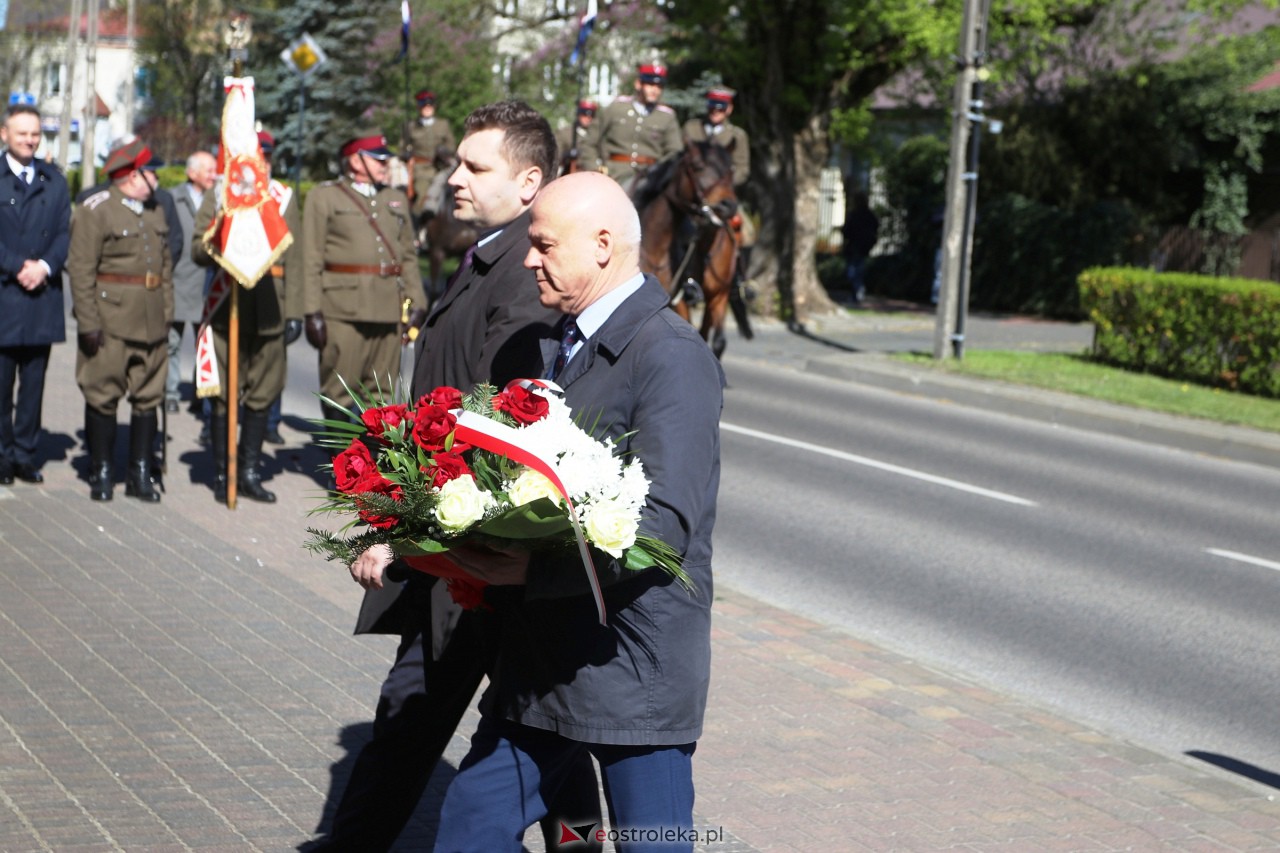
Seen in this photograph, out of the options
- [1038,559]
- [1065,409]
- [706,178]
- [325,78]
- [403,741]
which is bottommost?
[1038,559]

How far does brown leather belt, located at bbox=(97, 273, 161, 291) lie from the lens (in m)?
9.38

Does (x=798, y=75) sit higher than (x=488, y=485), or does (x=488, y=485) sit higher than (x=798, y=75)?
(x=798, y=75)

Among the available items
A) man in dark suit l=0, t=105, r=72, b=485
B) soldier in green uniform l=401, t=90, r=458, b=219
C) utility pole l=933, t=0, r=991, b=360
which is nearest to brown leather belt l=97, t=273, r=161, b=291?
man in dark suit l=0, t=105, r=72, b=485

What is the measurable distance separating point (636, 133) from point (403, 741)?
14.2 meters

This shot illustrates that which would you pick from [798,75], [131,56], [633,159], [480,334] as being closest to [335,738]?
[480,334]

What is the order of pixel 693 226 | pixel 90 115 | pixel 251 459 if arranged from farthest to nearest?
pixel 90 115 → pixel 693 226 → pixel 251 459

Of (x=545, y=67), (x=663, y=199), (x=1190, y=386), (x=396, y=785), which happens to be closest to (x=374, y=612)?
(x=396, y=785)

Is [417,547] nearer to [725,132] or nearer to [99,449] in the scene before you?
[99,449]

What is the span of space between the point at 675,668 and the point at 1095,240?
27380mm

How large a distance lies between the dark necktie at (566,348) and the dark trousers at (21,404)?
7.05 m

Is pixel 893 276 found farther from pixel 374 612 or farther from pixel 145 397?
pixel 374 612

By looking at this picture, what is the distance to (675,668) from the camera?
3.32 metres

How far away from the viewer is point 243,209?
922 centimetres

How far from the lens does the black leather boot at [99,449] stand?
933 cm
